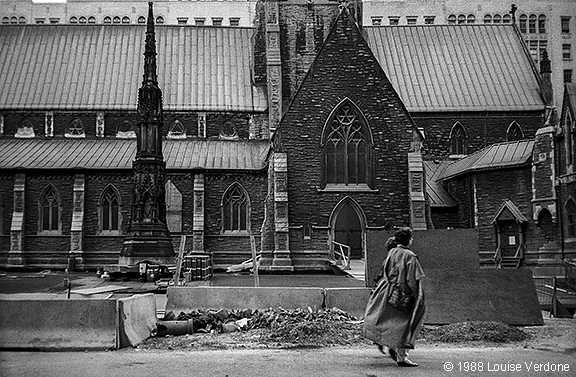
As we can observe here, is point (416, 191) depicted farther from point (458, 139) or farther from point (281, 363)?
point (281, 363)

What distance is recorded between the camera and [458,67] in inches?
1652

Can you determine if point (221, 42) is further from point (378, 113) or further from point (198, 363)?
point (198, 363)

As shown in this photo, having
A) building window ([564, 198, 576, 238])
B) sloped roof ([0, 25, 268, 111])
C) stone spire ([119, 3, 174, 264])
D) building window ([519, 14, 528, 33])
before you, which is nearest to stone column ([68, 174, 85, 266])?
sloped roof ([0, 25, 268, 111])

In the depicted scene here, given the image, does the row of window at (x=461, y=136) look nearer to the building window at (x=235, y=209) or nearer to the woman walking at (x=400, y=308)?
the building window at (x=235, y=209)

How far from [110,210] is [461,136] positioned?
66.7 feet

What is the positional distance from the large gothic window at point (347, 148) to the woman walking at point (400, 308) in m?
21.8

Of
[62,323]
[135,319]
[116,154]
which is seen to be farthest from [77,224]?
[62,323]

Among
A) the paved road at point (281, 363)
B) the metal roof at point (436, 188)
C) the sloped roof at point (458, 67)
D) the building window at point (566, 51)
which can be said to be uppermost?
the building window at point (566, 51)

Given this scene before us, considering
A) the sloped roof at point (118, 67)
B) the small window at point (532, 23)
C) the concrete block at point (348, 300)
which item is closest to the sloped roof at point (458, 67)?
the sloped roof at point (118, 67)

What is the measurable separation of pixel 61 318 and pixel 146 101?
16.8m

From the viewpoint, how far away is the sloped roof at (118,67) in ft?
131

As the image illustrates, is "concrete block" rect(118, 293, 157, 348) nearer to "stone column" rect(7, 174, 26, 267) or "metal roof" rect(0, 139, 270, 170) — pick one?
"metal roof" rect(0, 139, 270, 170)

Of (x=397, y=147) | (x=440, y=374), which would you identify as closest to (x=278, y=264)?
(x=397, y=147)

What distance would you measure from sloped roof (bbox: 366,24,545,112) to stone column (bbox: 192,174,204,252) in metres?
13.2
